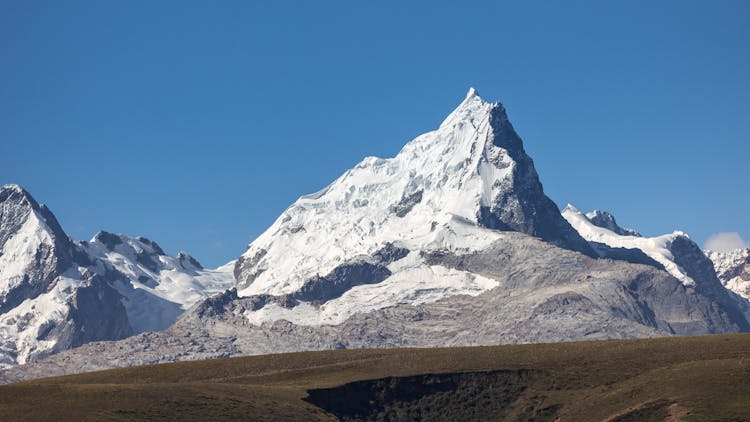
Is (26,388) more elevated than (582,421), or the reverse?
(26,388)

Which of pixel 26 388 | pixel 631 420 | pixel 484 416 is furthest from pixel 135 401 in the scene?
pixel 631 420

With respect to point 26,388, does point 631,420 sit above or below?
below

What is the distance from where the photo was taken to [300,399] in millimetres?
197375

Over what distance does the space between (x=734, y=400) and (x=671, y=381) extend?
675 inches

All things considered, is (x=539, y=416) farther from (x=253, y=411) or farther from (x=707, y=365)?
(x=253, y=411)

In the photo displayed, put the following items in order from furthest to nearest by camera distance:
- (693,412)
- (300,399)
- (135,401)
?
1. (300,399)
2. (135,401)
3. (693,412)

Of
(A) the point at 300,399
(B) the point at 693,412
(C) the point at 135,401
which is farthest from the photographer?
(A) the point at 300,399

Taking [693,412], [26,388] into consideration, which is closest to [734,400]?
[693,412]

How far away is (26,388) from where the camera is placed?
195 meters

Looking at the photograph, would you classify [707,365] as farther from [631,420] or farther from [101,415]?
[101,415]

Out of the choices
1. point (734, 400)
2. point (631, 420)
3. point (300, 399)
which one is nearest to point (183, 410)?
point (300, 399)

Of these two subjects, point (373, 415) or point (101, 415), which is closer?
point (101, 415)

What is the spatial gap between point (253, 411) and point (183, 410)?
32.1ft

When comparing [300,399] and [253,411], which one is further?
[300,399]
